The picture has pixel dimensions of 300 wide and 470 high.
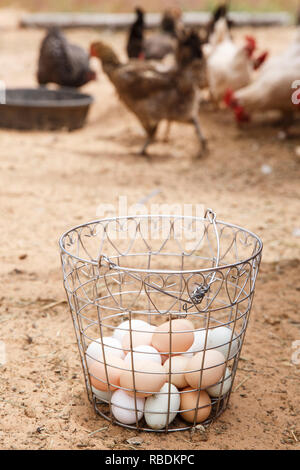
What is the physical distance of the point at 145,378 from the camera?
1.27 metres

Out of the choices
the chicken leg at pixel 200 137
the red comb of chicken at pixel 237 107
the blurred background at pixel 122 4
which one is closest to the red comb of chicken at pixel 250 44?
the red comb of chicken at pixel 237 107

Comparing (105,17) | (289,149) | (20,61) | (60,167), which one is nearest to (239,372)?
(60,167)

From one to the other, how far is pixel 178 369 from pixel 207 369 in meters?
0.08

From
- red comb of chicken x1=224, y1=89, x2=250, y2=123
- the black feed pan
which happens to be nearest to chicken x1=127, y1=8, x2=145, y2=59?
the black feed pan

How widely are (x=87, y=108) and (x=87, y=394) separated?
432 centimetres

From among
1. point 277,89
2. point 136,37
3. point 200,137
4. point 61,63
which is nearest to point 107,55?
point 200,137

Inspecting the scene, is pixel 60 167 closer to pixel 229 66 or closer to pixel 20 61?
pixel 229 66

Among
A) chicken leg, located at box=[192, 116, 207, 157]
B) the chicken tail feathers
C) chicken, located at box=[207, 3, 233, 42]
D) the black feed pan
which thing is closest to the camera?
the chicken tail feathers

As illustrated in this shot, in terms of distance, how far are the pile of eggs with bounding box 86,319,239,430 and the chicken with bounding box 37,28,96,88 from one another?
5186 millimetres

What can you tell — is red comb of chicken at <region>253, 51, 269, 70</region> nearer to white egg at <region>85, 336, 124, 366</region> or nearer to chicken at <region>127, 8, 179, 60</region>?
chicken at <region>127, 8, 179, 60</region>

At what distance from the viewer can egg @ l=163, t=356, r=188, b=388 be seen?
4.38ft

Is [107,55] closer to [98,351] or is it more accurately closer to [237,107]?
[237,107]

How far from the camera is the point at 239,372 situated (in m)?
1.61

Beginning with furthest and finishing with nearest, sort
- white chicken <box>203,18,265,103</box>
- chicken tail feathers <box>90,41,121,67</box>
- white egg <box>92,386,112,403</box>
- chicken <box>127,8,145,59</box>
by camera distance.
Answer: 1. chicken <box>127,8,145,59</box>
2. white chicken <box>203,18,265,103</box>
3. chicken tail feathers <box>90,41,121,67</box>
4. white egg <box>92,386,112,403</box>
